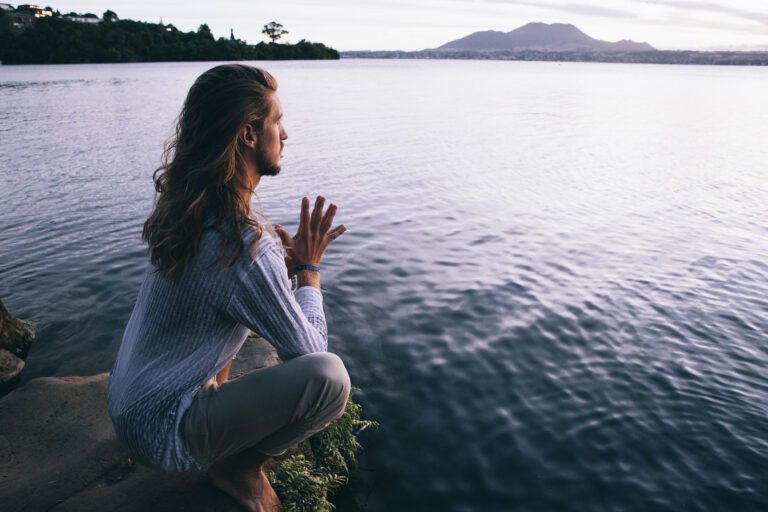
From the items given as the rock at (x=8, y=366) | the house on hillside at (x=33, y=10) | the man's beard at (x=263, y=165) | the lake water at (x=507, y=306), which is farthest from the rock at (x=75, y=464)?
the house on hillside at (x=33, y=10)

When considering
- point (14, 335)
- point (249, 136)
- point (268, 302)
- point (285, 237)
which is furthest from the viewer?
point (14, 335)

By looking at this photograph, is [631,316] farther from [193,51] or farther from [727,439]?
[193,51]

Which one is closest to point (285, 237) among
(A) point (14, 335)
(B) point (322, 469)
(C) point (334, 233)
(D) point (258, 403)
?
(C) point (334, 233)

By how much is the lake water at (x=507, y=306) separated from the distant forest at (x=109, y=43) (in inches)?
4183

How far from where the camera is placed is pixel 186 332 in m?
2.71

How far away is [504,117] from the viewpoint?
3916 centimetres

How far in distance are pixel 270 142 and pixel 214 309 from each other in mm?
1040

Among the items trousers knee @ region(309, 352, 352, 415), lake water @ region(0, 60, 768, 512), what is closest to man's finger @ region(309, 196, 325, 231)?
trousers knee @ region(309, 352, 352, 415)

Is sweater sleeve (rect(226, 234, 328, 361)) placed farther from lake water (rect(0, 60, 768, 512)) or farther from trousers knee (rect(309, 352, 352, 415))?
lake water (rect(0, 60, 768, 512))

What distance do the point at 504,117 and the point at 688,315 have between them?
33204mm

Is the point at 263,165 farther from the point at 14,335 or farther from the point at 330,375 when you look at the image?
the point at 14,335

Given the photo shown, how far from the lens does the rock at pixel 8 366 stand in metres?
6.41

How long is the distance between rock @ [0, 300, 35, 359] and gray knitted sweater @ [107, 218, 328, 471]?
5.13 meters

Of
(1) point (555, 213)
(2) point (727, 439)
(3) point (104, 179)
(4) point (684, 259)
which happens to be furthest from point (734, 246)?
(3) point (104, 179)
